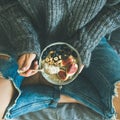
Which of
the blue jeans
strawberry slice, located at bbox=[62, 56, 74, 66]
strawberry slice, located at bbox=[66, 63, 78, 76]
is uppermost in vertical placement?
strawberry slice, located at bbox=[62, 56, 74, 66]

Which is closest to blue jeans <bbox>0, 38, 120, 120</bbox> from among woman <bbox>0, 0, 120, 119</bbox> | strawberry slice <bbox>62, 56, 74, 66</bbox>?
woman <bbox>0, 0, 120, 119</bbox>

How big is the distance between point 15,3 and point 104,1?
0.87ft

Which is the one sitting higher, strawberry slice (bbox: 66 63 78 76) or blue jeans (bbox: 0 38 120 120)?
strawberry slice (bbox: 66 63 78 76)

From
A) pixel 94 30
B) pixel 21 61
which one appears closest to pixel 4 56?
pixel 21 61

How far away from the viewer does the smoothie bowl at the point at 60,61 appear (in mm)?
874

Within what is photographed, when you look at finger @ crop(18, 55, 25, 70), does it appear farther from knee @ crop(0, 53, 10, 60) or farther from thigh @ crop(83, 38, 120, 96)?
thigh @ crop(83, 38, 120, 96)

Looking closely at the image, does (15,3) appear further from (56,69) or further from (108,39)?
(108,39)

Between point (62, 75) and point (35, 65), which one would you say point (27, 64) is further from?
point (62, 75)

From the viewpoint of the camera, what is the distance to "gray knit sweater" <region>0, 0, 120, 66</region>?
837mm

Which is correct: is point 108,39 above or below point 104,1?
below

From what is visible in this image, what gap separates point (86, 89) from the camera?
948 millimetres

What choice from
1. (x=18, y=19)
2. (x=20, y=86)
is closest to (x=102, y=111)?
(x=20, y=86)

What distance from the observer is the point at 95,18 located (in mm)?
900

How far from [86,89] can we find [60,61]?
0.47ft
